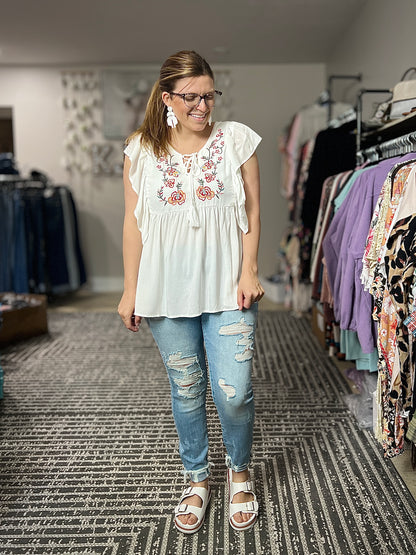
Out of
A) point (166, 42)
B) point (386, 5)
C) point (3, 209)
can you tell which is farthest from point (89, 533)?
point (166, 42)

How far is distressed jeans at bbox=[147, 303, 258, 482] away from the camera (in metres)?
1.24

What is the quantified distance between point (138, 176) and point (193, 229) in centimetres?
19

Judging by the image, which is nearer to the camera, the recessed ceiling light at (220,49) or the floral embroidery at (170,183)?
the floral embroidery at (170,183)

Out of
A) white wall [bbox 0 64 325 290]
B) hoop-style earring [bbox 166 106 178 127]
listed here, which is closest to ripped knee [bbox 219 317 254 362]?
hoop-style earring [bbox 166 106 178 127]

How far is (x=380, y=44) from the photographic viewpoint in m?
3.09

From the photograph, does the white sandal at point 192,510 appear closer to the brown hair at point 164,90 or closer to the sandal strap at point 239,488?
the sandal strap at point 239,488

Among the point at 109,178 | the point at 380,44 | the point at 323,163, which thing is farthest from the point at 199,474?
the point at 109,178

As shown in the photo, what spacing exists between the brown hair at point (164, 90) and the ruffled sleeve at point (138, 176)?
0.02 meters

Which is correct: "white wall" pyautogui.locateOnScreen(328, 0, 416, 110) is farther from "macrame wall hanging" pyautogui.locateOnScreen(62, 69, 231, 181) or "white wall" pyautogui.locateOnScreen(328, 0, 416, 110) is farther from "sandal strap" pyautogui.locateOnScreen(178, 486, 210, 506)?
"sandal strap" pyautogui.locateOnScreen(178, 486, 210, 506)

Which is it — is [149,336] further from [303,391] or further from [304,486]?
[304,486]

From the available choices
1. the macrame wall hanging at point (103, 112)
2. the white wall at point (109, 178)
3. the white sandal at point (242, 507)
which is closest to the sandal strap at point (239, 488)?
the white sandal at point (242, 507)

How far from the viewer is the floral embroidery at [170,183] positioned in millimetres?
1209

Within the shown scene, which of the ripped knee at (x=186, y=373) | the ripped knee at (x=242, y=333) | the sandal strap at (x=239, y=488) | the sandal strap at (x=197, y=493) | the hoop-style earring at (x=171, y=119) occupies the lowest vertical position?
the sandal strap at (x=197, y=493)

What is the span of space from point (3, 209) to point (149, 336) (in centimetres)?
187
